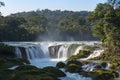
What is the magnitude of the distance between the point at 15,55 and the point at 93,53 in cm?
1241

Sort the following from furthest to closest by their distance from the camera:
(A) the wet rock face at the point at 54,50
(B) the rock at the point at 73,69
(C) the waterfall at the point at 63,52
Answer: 1. (A) the wet rock face at the point at 54,50
2. (C) the waterfall at the point at 63,52
3. (B) the rock at the point at 73,69

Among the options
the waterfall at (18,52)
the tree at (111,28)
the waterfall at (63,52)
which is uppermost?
the tree at (111,28)

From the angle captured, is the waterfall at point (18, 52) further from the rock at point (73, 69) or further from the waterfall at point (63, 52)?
the rock at point (73, 69)

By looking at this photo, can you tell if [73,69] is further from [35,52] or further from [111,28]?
[35,52]

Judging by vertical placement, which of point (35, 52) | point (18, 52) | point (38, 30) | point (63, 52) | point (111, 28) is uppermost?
point (111, 28)

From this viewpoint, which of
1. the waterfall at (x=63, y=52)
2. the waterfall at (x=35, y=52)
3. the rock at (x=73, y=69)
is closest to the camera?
the rock at (x=73, y=69)

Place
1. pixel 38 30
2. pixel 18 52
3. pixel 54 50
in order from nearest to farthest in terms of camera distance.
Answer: pixel 18 52, pixel 54 50, pixel 38 30

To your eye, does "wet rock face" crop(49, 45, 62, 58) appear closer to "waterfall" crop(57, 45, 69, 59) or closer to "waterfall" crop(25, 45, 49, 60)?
"waterfall" crop(57, 45, 69, 59)

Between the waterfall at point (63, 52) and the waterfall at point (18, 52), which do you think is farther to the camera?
the waterfall at point (63, 52)

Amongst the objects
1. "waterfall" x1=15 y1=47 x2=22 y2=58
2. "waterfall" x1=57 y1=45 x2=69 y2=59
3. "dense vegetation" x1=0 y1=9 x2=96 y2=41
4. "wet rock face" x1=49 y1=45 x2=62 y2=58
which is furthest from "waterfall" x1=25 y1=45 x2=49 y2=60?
"dense vegetation" x1=0 y1=9 x2=96 y2=41

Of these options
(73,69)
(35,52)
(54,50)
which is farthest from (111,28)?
(73,69)

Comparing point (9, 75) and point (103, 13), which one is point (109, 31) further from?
point (9, 75)

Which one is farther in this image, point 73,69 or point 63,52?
point 63,52

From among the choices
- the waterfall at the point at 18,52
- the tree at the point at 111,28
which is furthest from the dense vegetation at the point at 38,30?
the tree at the point at 111,28
